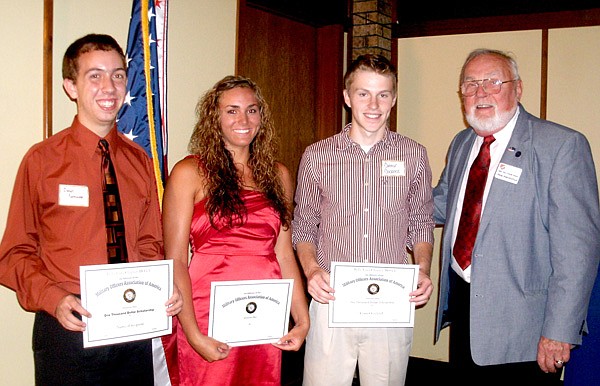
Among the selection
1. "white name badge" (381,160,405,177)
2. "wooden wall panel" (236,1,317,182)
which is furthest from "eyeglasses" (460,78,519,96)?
"wooden wall panel" (236,1,317,182)

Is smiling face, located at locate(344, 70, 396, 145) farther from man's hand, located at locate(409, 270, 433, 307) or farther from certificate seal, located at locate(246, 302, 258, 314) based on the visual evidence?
certificate seal, located at locate(246, 302, 258, 314)

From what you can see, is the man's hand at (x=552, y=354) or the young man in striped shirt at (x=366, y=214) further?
the young man in striped shirt at (x=366, y=214)

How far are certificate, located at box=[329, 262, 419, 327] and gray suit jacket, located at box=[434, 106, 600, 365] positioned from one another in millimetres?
309

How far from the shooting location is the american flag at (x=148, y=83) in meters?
2.95

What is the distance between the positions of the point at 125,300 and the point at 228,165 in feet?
2.43

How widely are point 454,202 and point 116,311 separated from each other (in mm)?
1567

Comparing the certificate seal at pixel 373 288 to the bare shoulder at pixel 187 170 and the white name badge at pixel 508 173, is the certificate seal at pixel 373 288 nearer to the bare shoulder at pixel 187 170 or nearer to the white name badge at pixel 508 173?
the white name badge at pixel 508 173

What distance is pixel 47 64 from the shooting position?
265 centimetres

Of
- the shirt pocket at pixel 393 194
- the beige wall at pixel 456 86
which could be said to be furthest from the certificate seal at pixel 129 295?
the beige wall at pixel 456 86

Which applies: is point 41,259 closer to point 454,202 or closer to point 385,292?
point 385,292

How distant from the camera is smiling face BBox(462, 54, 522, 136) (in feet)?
8.59

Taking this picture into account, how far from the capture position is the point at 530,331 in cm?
248

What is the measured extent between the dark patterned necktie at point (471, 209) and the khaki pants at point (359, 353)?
16.8 inches

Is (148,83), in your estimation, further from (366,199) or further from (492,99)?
(492,99)
